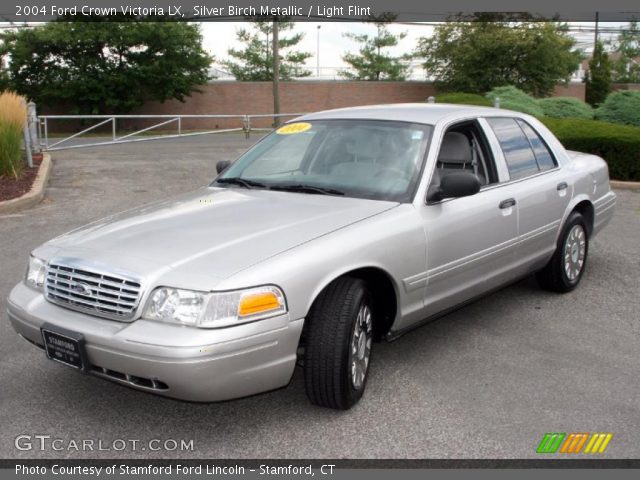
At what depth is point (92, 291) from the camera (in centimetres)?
355

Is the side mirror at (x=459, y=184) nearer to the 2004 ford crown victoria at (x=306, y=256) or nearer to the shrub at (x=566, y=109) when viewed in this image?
the 2004 ford crown victoria at (x=306, y=256)

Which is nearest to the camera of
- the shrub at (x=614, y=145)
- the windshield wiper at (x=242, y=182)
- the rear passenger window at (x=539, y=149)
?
the windshield wiper at (x=242, y=182)

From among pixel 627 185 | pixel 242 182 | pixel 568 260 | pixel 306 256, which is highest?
pixel 242 182

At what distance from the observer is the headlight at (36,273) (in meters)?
3.93

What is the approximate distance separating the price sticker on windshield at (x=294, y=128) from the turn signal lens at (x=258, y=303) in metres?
2.13

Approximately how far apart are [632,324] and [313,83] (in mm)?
36115

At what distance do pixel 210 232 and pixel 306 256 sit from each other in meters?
0.61

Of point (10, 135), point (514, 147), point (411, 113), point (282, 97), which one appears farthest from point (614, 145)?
point (282, 97)

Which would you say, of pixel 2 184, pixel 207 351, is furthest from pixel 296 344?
pixel 2 184

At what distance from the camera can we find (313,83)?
40094 millimetres

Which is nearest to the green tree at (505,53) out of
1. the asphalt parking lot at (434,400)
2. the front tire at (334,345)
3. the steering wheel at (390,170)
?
the asphalt parking lot at (434,400)

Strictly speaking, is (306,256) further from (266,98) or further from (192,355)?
(266,98)

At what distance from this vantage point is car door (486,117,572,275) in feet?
17.4

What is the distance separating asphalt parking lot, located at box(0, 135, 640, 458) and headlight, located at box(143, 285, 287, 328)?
69cm
